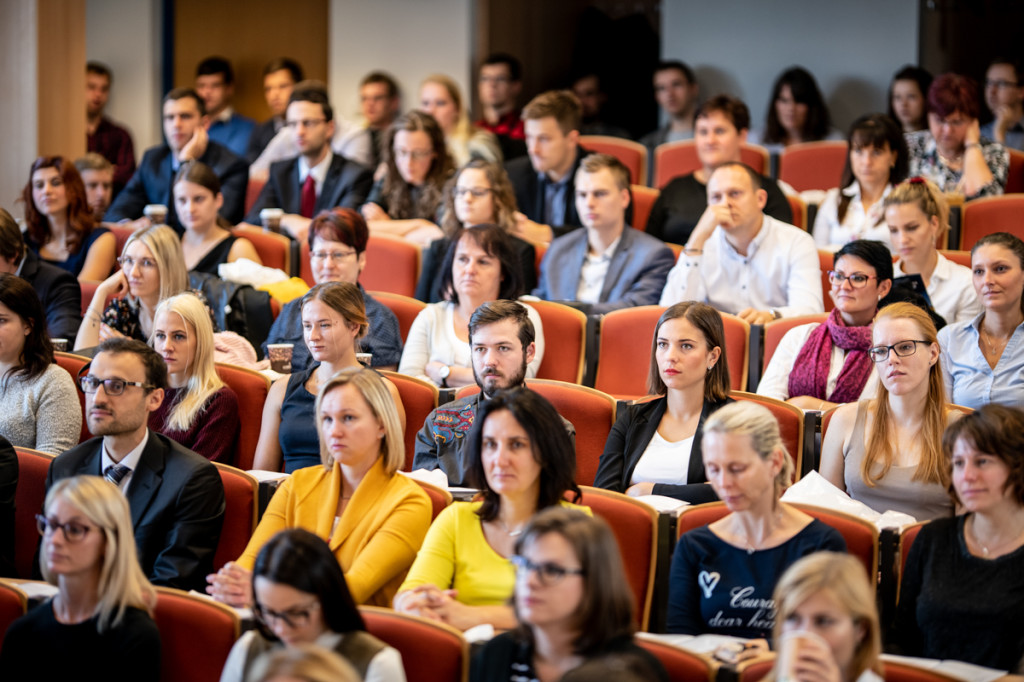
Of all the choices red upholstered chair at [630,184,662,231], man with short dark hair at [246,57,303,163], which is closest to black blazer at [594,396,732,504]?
red upholstered chair at [630,184,662,231]

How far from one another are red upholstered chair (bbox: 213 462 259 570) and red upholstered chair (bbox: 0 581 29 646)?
1.58 ft

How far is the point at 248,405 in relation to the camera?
333 cm

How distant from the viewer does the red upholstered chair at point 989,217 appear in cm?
439

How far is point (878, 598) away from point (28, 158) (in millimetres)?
3981

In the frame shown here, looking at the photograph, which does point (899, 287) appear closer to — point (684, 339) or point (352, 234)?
point (684, 339)

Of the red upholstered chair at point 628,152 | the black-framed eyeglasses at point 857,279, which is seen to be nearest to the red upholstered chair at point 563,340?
the black-framed eyeglasses at point 857,279

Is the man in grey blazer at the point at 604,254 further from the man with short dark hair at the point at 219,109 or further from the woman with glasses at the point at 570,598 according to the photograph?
the man with short dark hair at the point at 219,109

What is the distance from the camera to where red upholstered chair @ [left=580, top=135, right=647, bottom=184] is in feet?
19.3

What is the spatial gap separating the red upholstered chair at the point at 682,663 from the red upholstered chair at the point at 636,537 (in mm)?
525

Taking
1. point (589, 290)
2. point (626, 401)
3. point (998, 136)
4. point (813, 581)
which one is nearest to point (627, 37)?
point (998, 136)

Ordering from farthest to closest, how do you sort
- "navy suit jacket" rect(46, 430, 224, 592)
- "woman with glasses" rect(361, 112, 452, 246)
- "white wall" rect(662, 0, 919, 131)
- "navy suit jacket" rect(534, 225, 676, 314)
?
"white wall" rect(662, 0, 919, 131), "woman with glasses" rect(361, 112, 452, 246), "navy suit jacket" rect(534, 225, 676, 314), "navy suit jacket" rect(46, 430, 224, 592)

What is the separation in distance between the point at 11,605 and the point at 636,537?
48.7 inches

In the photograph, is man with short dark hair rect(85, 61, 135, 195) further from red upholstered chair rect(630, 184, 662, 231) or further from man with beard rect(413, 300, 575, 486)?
man with beard rect(413, 300, 575, 486)

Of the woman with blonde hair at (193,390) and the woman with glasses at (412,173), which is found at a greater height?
the woman with glasses at (412,173)
